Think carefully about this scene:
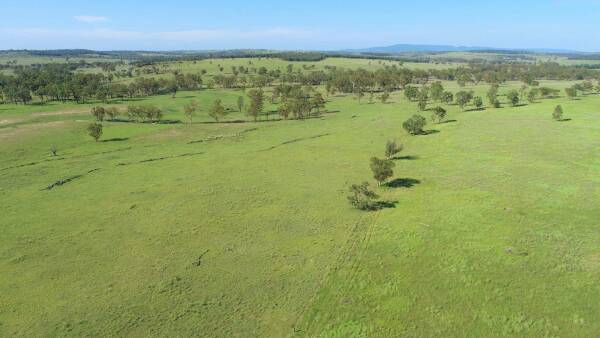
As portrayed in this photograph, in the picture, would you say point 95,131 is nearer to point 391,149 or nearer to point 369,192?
point 391,149

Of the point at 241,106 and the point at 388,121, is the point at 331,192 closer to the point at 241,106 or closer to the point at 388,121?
the point at 388,121

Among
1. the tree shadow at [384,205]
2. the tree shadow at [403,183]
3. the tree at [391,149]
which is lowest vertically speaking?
the tree shadow at [384,205]

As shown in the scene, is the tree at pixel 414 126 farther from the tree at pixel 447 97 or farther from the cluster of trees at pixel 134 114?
the cluster of trees at pixel 134 114

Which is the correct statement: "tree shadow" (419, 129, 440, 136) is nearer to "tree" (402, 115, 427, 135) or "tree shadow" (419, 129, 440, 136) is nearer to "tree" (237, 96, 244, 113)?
"tree" (402, 115, 427, 135)

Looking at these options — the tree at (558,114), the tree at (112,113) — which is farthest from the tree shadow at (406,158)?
the tree at (112,113)

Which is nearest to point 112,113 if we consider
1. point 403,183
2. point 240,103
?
point 240,103

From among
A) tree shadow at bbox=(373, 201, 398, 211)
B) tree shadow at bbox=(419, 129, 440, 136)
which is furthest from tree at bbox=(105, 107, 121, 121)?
tree shadow at bbox=(373, 201, 398, 211)
